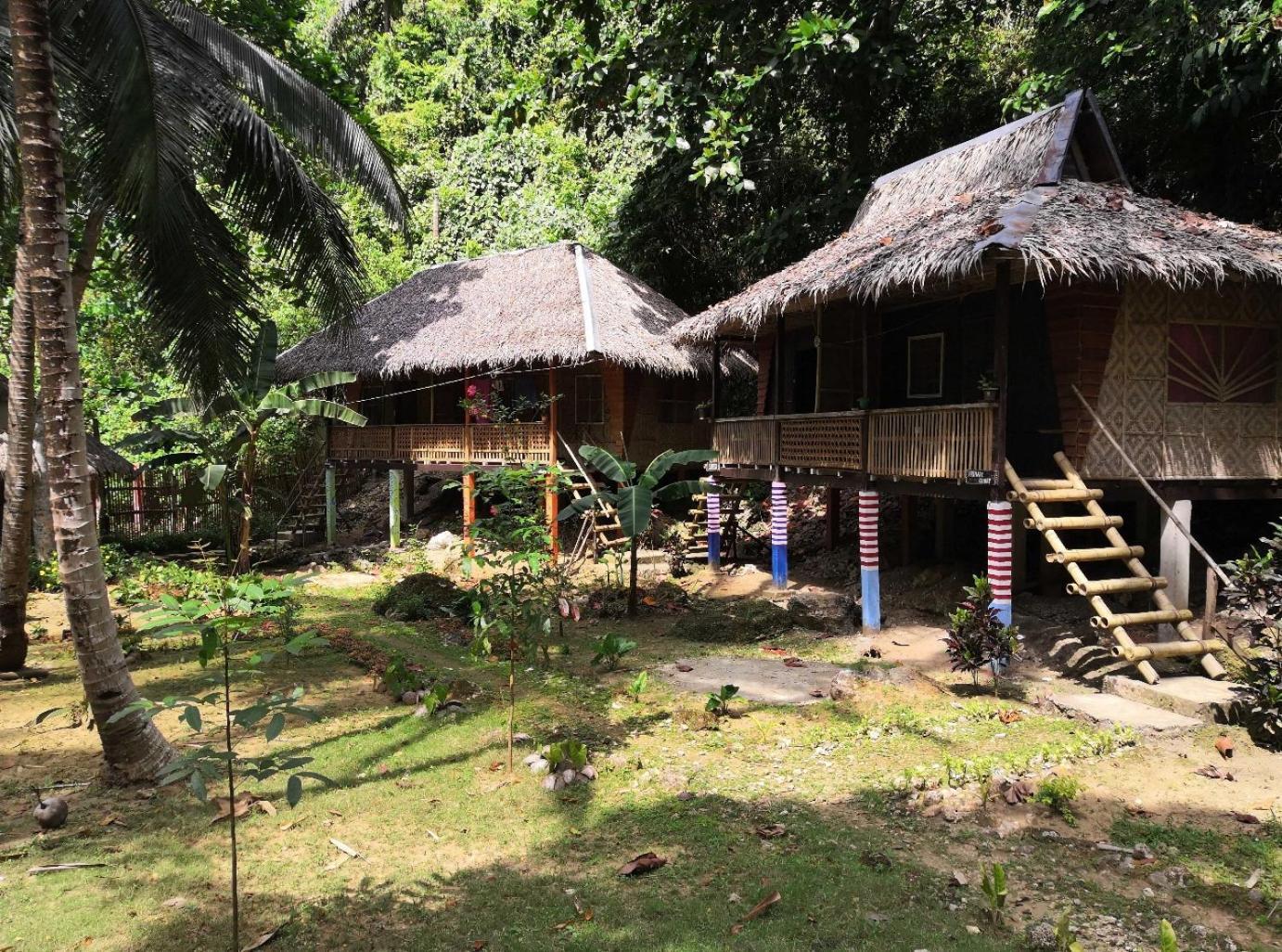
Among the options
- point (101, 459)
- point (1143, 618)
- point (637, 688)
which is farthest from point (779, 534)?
point (101, 459)

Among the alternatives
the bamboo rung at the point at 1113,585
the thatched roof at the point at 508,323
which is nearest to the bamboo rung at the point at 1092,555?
the bamboo rung at the point at 1113,585

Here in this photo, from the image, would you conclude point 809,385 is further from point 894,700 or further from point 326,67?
point 326,67

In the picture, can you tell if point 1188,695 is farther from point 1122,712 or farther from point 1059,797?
point 1059,797

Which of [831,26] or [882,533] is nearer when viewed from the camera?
[831,26]

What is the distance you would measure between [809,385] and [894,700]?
7408 millimetres

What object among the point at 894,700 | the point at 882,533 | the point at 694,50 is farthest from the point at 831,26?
the point at 894,700

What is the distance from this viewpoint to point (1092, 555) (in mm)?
7578

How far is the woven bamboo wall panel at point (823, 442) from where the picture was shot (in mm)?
10016

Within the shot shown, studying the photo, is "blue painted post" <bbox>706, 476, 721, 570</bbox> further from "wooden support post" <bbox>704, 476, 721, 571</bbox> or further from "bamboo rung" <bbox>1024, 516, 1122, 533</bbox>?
"bamboo rung" <bbox>1024, 516, 1122, 533</bbox>

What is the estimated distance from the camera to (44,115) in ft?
15.0

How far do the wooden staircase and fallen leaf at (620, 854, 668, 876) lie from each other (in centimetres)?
480

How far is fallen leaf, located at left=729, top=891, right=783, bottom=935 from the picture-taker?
3545 millimetres

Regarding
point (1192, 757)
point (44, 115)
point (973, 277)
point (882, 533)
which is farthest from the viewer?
point (882, 533)

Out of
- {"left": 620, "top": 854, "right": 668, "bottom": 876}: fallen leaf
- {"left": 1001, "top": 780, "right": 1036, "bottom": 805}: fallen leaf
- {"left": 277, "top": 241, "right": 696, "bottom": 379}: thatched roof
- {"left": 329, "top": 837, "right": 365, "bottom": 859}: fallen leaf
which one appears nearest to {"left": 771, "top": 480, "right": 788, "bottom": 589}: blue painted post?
{"left": 277, "top": 241, "right": 696, "bottom": 379}: thatched roof
